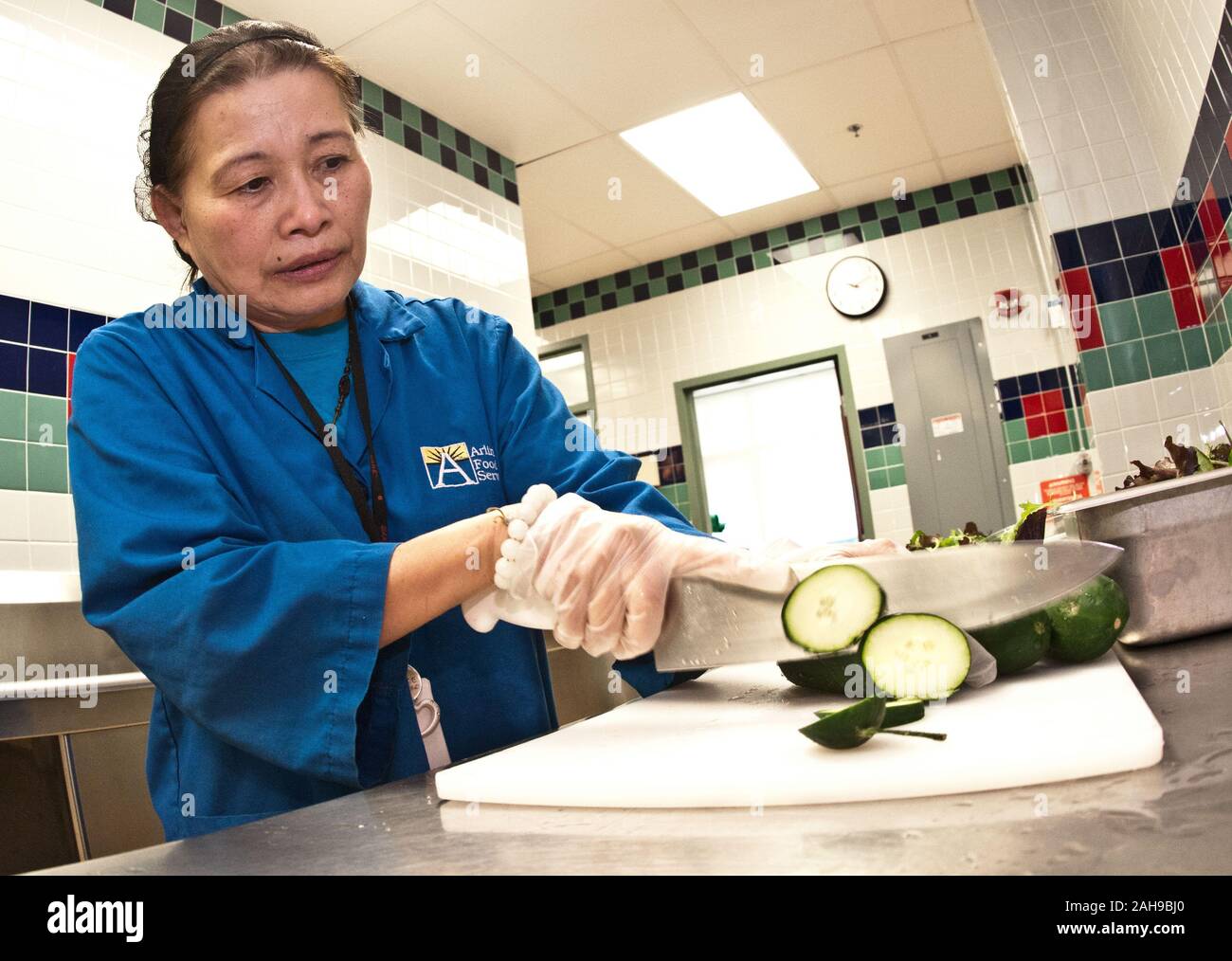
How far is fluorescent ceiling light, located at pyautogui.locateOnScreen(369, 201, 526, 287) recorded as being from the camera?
417cm

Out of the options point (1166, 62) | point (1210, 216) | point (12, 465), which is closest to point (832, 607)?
point (1210, 216)

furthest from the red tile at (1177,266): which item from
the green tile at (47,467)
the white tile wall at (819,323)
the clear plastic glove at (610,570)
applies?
the green tile at (47,467)

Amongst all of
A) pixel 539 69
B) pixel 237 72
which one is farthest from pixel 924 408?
pixel 237 72

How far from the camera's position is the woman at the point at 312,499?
0.83 m

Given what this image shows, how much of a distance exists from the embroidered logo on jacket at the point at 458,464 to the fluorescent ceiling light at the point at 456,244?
10.1ft

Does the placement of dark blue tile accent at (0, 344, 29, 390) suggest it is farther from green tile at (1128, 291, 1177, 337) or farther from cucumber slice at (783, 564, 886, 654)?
green tile at (1128, 291, 1177, 337)

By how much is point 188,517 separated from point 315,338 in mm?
423

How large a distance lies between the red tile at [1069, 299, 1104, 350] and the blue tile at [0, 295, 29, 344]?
11.3ft

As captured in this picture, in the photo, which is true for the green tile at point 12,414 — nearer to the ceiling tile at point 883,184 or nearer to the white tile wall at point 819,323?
the white tile wall at point 819,323

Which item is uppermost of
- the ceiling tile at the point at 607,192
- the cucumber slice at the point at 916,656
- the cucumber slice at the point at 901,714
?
the ceiling tile at the point at 607,192

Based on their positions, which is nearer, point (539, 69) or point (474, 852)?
point (474, 852)

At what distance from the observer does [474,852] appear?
0.56 meters

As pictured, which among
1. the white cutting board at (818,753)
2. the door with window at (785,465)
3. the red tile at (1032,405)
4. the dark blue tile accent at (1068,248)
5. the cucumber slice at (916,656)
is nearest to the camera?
the white cutting board at (818,753)
